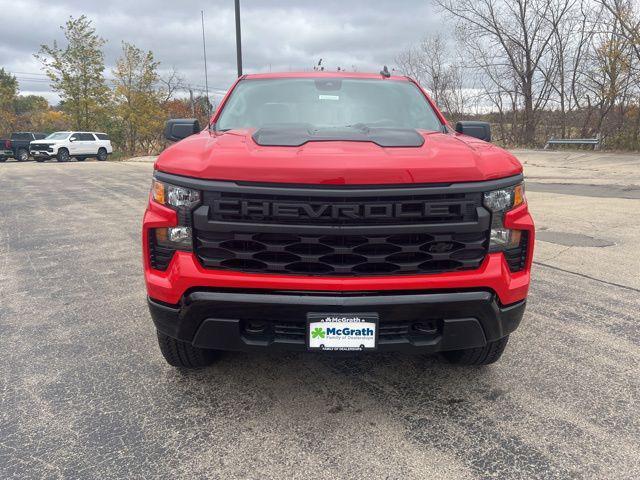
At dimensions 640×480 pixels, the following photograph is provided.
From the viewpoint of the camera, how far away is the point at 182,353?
2766 mm

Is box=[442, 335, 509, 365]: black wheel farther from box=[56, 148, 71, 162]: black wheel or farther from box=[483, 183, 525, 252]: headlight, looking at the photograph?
box=[56, 148, 71, 162]: black wheel

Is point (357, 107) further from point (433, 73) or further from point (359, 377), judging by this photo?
point (433, 73)

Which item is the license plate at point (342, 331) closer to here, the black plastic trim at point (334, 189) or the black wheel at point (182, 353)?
the black plastic trim at point (334, 189)

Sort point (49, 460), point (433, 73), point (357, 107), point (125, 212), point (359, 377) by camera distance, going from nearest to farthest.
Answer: point (49, 460) → point (359, 377) → point (357, 107) → point (125, 212) → point (433, 73)

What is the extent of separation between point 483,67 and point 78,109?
28.4m

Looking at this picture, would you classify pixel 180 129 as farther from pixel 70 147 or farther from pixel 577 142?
pixel 70 147

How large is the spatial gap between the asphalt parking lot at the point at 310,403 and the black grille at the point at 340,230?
83cm

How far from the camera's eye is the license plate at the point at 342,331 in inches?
87.7

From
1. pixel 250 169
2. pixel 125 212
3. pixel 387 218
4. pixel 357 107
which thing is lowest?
pixel 125 212

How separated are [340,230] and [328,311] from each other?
38 cm

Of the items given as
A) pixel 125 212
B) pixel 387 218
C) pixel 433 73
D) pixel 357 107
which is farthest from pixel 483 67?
Answer: pixel 387 218

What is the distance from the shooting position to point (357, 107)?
364 cm

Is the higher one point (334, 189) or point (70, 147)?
point (334, 189)

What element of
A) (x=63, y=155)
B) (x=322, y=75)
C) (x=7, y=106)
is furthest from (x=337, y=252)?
(x=7, y=106)
